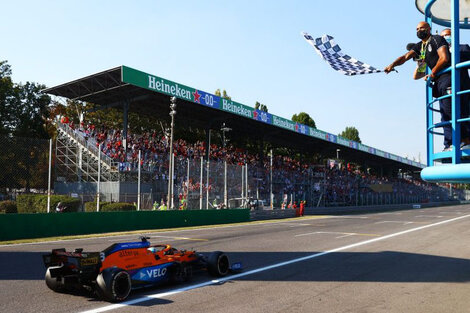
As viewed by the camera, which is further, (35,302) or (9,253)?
(9,253)

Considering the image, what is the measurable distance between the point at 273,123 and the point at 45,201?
2406 centimetres

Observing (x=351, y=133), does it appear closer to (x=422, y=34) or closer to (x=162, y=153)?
(x=162, y=153)

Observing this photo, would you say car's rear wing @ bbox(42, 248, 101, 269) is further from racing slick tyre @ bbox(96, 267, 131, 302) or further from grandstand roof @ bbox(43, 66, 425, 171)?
grandstand roof @ bbox(43, 66, 425, 171)

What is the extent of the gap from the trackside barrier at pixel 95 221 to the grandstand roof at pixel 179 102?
337 inches

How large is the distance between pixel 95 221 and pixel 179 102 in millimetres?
15093

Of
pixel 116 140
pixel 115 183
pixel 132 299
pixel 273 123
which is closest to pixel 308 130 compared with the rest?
pixel 273 123

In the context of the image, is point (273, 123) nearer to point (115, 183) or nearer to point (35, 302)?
point (115, 183)

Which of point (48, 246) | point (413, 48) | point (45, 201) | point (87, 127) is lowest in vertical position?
point (48, 246)

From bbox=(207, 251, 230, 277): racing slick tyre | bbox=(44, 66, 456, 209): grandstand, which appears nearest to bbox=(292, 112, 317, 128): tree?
bbox=(44, 66, 456, 209): grandstand

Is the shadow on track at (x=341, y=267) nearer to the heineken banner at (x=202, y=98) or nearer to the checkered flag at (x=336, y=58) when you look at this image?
the checkered flag at (x=336, y=58)

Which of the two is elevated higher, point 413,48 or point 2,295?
point 413,48

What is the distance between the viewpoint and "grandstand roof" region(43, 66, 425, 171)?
27891 mm

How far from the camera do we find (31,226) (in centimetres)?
1712

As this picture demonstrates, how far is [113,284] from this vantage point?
6395 mm
